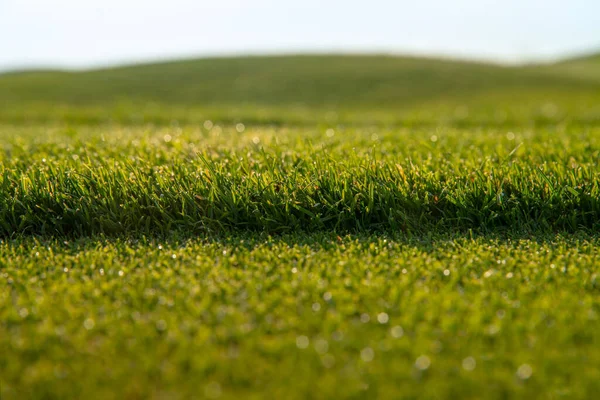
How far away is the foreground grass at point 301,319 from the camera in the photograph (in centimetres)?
204

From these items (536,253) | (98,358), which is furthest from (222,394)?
(536,253)

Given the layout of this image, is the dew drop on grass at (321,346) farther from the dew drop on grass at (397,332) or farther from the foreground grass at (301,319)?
the dew drop on grass at (397,332)

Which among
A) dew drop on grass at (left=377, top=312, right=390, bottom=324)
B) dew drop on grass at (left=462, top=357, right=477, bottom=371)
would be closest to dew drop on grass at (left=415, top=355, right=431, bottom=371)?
dew drop on grass at (left=462, top=357, right=477, bottom=371)

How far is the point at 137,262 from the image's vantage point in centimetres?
317

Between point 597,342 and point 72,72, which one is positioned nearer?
point 597,342

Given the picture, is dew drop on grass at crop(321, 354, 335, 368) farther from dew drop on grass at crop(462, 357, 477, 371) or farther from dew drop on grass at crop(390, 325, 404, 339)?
dew drop on grass at crop(462, 357, 477, 371)

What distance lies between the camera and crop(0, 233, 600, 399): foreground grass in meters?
2.04

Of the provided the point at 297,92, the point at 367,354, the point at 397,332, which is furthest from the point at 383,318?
the point at 297,92

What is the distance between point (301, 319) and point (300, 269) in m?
0.60

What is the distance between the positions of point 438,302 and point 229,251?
1.33m

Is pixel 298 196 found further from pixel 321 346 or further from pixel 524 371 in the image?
pixel 524 371

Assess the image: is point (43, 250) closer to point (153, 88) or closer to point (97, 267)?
point (97, 267)

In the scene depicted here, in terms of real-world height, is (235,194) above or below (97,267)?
above

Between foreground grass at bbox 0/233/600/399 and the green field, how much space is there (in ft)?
0.03
